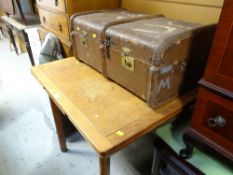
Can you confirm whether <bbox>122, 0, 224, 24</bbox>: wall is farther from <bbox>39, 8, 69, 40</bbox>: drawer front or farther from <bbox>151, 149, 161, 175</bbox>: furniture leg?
<bbox>151, 149, 161, 175</bbox>: furniture leg

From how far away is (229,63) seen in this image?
1.84ft

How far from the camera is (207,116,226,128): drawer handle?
63 cm

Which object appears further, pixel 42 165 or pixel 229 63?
pixel 42 165

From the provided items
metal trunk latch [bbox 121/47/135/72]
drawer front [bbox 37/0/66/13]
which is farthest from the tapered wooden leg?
drawer front [bbox 37/0/66/13]

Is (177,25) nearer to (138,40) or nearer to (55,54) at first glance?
(138,40)

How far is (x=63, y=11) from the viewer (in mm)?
1331

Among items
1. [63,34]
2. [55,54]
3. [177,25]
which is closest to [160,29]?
[177,25]

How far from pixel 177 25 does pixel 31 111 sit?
166 cm

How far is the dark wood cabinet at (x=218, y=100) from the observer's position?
0.55m

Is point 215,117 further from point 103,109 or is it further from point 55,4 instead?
point 55,4

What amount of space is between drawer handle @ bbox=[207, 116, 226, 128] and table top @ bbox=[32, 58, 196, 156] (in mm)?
166

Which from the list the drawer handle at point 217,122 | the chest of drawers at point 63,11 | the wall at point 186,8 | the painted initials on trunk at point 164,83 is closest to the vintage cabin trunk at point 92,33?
the chest of drawers at point 63,11

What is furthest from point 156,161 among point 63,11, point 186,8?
point 63,11

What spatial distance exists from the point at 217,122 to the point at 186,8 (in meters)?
0.80
